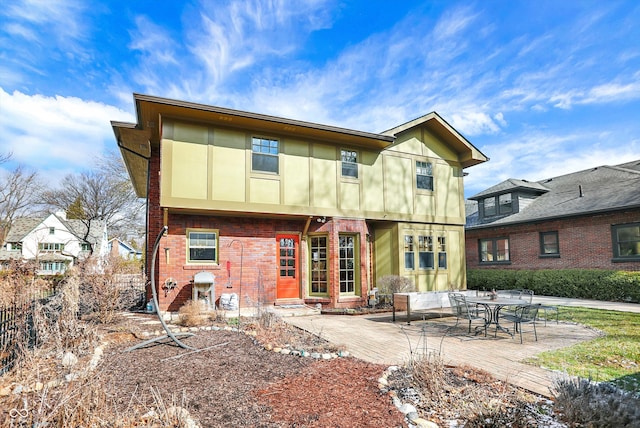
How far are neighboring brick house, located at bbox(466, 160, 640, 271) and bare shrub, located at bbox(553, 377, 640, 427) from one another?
13.3 m

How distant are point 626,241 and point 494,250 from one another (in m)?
5.92

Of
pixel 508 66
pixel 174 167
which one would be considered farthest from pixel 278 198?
pixel 508 66

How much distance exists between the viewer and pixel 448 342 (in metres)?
6.98

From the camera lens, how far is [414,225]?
1358 centimetres

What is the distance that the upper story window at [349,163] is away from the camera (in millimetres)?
12359

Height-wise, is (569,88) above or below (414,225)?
above

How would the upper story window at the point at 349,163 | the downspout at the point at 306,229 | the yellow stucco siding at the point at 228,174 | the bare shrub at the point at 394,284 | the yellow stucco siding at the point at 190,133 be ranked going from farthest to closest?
the upper story window at the point at 349,163 < the bare shrub at the point at 394,284 < the downspout at the point at 306,229 < the yellow stucco siding at the point at 228,174 < the yellow stucco siding at the point at 190,133

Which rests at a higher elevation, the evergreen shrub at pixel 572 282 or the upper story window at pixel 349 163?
the upper story window at pixel 349 163

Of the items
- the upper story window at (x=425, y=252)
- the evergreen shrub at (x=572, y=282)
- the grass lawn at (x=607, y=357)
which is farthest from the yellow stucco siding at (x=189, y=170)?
the evergreen shrub at (x=572, y=282)

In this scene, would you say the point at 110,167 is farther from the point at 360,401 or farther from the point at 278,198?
the point at 360,401

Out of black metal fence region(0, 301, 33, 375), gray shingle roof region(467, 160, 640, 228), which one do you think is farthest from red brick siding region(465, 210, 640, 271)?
black metal fence region(0, 301, 33, 375)

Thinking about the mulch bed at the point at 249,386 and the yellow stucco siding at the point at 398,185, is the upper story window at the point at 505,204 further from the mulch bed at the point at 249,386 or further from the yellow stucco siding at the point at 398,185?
the mulch bed at the point at 249,386

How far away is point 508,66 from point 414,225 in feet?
22.0

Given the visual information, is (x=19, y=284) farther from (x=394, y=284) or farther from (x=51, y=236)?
(x=51, y=236)
